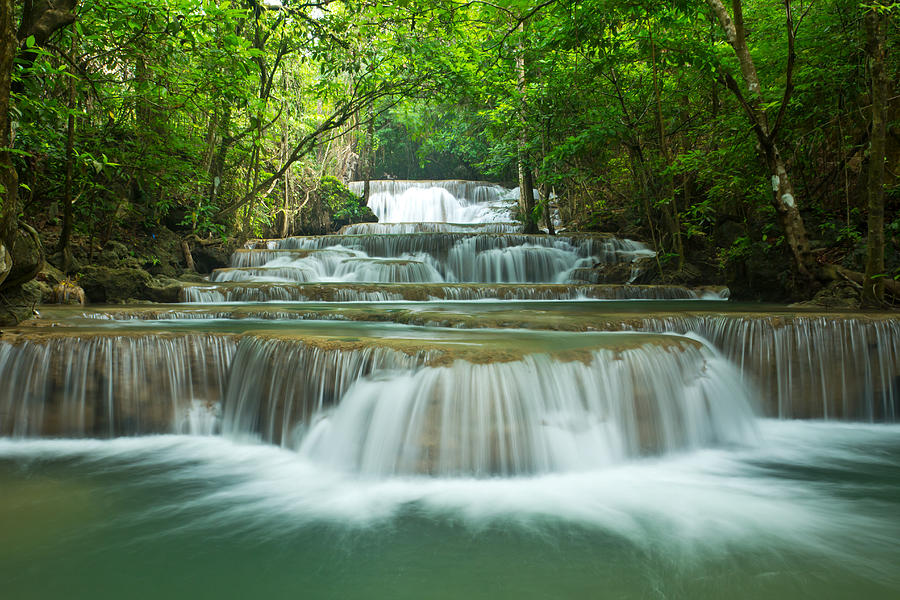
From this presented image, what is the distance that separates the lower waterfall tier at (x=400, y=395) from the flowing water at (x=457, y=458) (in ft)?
0.06

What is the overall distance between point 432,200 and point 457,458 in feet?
66.1

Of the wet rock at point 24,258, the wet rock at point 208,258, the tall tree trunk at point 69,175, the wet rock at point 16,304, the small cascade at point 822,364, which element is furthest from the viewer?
the wet rock at point 208,258

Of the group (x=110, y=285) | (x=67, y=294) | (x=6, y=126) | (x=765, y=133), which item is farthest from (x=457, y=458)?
(x=110, y=285)

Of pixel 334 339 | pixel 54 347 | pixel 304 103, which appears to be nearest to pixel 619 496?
pixel 334 339

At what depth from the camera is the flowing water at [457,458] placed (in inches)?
93.2

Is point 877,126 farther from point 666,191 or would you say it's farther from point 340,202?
point 340,202

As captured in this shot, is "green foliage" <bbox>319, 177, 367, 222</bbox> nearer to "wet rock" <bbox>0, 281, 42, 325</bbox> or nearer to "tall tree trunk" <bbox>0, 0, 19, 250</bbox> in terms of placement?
"wet rock" <bbox>0, 281, 42, 325</bbox>

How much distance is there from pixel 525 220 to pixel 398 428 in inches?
471

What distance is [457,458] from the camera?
340 centimetres

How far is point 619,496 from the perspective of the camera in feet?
10.4

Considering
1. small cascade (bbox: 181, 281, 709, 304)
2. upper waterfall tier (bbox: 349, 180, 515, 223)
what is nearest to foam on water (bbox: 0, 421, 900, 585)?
small cascade (bbox: 181, 281, 709, 304)

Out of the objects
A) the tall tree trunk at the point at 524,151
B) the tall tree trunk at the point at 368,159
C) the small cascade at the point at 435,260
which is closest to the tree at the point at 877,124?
the small cascade at the point at 435,260

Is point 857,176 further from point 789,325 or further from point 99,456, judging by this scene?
point 99,456

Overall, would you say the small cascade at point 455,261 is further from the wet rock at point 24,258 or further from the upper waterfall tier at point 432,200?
the upper waterfall tier at point 432,200
